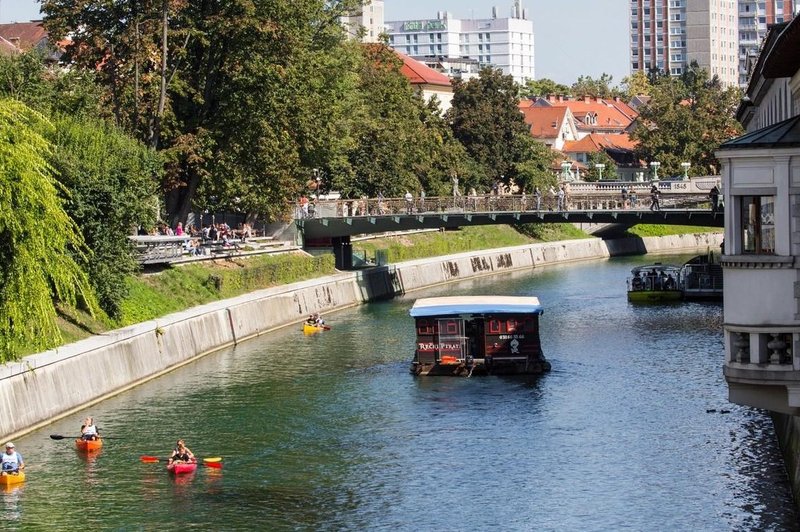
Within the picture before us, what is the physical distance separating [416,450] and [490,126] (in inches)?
3782

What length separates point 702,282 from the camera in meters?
94.6

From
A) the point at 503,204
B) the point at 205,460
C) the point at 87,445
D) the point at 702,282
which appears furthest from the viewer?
the point at 702,282

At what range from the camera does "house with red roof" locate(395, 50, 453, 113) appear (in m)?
186

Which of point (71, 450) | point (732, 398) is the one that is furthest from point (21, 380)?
point (732, 398)

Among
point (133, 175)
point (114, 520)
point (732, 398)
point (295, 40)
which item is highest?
point (295, 40)

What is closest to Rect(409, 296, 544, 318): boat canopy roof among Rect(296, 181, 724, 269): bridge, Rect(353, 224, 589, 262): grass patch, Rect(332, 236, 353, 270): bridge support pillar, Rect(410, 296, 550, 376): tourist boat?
Rect(410, 296, 550, 376): tourist boat

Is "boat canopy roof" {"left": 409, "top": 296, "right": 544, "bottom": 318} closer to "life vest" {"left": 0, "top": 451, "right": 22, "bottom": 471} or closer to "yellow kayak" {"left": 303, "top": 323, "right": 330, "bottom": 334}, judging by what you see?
"yellow kayak" {"left": 303, "top": 323, "right": 330, "bottom": 334}

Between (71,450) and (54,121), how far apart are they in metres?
21.4

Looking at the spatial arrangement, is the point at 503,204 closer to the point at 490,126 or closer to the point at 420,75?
the point at 490,126

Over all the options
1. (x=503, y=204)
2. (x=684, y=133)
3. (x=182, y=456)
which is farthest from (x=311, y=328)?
(x=684, y=133)

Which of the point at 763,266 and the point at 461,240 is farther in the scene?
the point at 461,240

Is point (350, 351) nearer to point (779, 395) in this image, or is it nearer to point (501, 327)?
point (501, 327)

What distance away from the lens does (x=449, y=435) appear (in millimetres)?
50031

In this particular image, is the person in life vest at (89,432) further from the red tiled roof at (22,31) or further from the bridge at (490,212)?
the red tiled roof at (22,31)
